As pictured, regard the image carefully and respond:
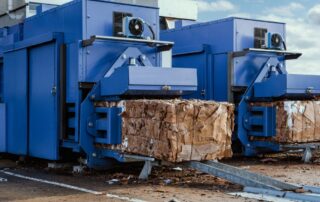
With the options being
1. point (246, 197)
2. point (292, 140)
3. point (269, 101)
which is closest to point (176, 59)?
point (269, 101)

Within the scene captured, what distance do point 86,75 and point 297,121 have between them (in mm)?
4355

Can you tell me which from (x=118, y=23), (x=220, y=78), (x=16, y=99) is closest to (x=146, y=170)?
(x=118, y=23)

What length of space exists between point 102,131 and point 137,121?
3.39ft

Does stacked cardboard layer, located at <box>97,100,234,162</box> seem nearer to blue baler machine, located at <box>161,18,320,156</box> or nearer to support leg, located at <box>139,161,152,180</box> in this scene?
support leg, located at <box>139,161,152,180</box>

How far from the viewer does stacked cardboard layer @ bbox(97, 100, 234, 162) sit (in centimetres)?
801

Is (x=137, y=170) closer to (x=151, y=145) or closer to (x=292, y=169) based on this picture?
(x=151, y=145)

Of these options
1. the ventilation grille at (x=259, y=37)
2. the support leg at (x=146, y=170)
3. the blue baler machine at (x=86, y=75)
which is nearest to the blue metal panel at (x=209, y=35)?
the ventilation grille at (x=259, y=37)

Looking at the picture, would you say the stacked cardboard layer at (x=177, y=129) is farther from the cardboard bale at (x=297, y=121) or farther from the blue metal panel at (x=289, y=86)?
the blue metal panel at (x=289, y=86)

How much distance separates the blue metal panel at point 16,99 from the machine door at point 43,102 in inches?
9.0

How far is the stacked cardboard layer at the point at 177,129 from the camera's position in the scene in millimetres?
8008

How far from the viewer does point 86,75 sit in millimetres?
9453

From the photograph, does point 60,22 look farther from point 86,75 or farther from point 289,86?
point 289,86

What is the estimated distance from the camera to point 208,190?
7641mm

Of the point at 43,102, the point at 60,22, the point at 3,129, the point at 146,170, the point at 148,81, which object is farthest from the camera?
the point at 3,129
